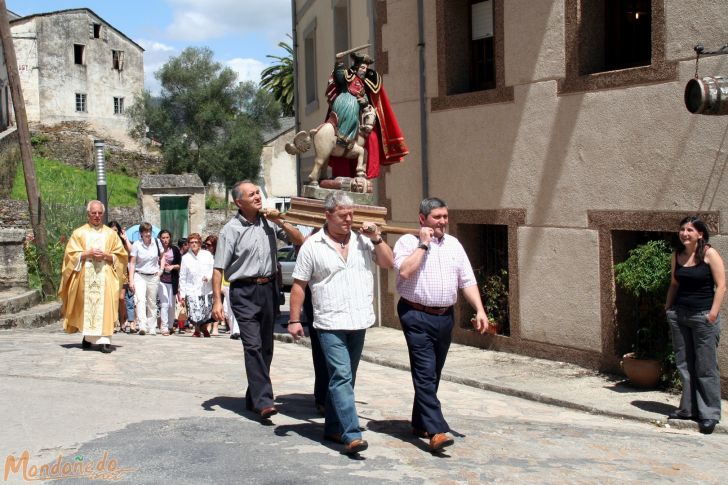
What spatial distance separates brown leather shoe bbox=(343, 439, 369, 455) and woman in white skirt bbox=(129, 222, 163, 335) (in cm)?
825

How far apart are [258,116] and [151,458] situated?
46.1 metres

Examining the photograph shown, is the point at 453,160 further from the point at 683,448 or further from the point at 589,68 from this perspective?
the point at 683,448

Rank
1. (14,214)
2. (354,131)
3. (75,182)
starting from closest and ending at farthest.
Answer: (354,131)
(14,214)
(75,182)

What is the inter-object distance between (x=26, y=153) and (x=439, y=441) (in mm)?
13895

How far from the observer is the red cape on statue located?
9.84m

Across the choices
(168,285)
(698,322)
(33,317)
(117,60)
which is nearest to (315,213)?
(698,322)

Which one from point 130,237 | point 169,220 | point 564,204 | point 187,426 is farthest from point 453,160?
point 169,220

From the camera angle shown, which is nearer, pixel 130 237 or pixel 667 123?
pixel 667 123

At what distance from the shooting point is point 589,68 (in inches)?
439

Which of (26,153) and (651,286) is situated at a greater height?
(26,153)

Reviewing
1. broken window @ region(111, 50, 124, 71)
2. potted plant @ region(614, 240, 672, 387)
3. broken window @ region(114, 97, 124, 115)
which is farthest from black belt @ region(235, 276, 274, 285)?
broken window @ region(111, 50, 124, 71)

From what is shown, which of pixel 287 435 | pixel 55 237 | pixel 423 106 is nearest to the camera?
pixel 287 435

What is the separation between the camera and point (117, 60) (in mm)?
59125

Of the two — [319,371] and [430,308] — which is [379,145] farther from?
[430,308]
